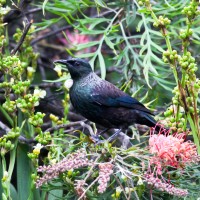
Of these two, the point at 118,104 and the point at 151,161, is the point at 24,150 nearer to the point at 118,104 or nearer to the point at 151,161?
the point at 118,104

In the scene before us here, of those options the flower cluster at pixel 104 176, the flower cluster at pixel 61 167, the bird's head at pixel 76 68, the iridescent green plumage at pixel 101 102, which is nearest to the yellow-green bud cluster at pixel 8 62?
the iridescent green plumage at pixel 101 102

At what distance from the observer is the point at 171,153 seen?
11.1ft

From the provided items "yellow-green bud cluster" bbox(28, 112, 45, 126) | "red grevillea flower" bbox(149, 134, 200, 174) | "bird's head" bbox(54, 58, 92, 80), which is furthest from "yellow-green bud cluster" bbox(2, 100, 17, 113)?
"red grevillea flower" bbox(149, 134, 200, 174)

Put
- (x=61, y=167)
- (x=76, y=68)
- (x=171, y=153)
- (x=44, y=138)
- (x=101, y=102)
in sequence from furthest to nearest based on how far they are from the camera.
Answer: (x=76, y=68) → (x=101, y=102) → (x=44, y=138) → (x=171, y=153) → (x=61, y=167)

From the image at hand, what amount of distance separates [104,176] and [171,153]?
21.7 inches

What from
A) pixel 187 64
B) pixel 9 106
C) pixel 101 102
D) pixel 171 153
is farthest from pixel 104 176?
pixel 101 102

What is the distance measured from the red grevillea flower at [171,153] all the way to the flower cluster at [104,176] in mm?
312

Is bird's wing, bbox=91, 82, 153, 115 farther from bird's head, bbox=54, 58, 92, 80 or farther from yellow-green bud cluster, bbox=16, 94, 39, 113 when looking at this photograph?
yellow-green bud cluster, bbox=16, 94, 39, 113

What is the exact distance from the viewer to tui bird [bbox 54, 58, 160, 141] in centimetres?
463

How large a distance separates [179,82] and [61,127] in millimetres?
1261

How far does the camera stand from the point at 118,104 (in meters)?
4.75

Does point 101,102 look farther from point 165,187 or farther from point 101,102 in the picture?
point 165,187

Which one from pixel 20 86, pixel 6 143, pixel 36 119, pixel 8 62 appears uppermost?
pixel 8 62

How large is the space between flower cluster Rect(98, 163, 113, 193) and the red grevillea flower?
0.31 meters
